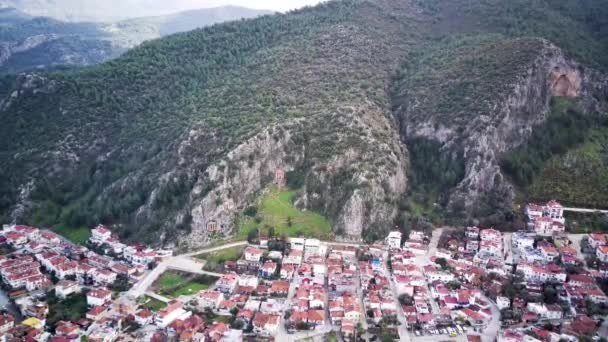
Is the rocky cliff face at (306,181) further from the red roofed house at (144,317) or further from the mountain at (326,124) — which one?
the red roofed house at (144,317)

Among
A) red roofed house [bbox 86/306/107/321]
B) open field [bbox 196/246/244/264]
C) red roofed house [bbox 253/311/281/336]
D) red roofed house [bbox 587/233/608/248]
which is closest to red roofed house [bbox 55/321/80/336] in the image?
red roofed house [bbox 86/306/107/321]

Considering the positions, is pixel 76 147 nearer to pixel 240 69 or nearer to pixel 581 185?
pixel 240 69

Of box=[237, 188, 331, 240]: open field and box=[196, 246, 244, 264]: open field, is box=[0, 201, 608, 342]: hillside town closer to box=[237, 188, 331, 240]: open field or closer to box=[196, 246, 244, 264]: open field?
box=[196, 246, 244, 264]: open field

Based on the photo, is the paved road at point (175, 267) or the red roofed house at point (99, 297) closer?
the red roofed house at point (99, 297)

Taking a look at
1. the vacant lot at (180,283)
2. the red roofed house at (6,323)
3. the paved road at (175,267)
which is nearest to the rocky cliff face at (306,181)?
the paved road at (175,267)

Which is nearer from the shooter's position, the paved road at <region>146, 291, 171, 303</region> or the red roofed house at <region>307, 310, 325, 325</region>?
the red roofed house at <region>307, 310, 325, 325</region>

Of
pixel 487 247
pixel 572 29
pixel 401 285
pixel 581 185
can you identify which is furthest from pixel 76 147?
pixel 572 29
